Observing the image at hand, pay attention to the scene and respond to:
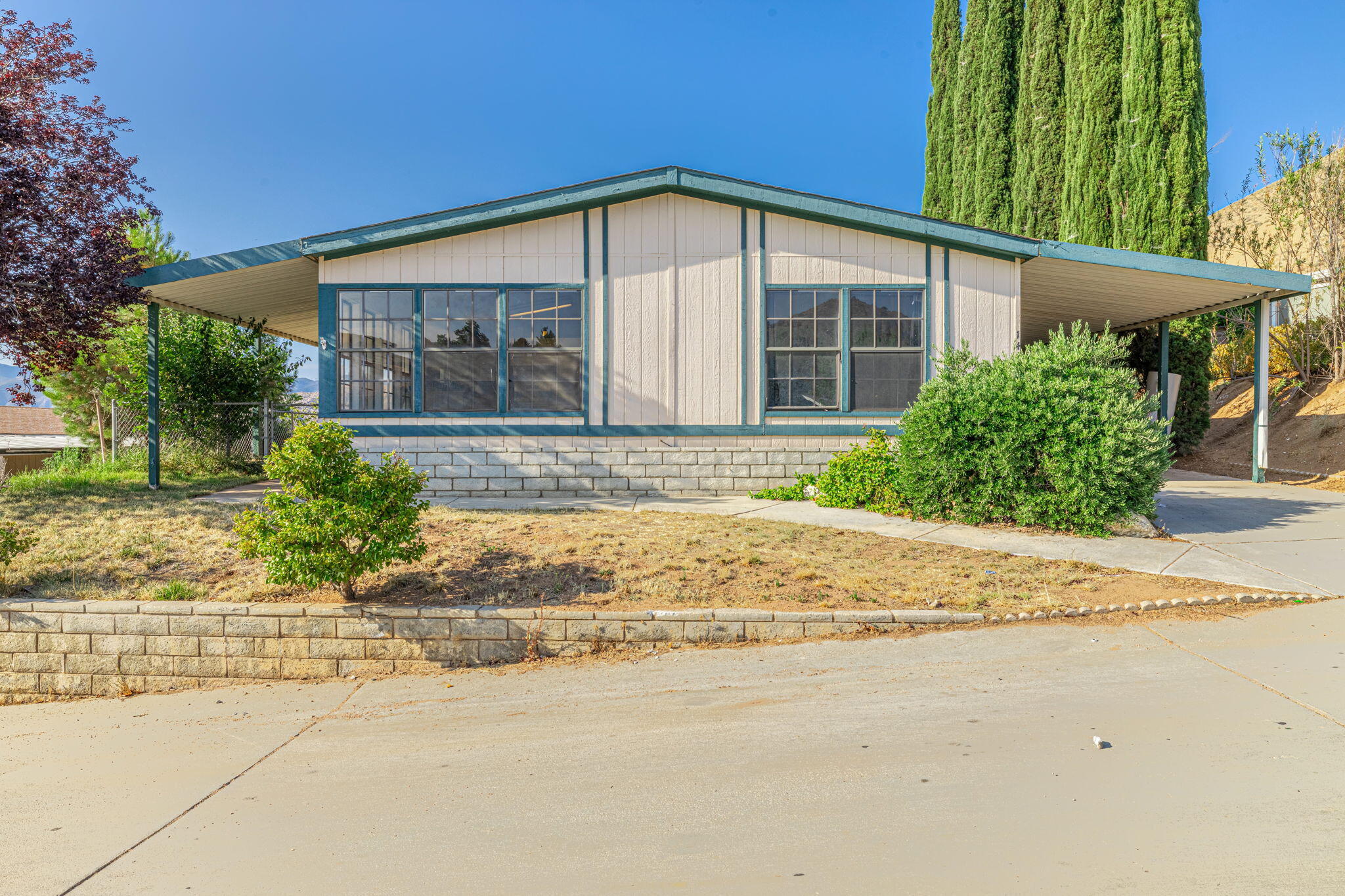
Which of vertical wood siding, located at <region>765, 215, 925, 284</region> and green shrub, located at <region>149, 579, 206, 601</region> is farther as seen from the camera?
vertical wood siding, located at <region>765, 215, 925, 284</region>

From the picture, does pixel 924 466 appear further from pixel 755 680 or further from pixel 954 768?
pixel 954 768

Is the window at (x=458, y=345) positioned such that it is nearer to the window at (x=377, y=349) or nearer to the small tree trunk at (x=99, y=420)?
the window at (x=377, y=349)

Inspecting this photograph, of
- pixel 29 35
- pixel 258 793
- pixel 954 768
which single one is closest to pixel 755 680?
pixel 954 768

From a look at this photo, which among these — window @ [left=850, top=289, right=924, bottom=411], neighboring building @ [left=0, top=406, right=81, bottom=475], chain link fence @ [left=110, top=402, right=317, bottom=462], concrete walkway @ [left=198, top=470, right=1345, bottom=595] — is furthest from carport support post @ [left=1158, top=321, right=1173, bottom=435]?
neighboring building @ [left=0, top=406, right=81, bottom=475]

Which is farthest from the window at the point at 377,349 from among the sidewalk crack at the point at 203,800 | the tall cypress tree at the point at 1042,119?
the tall cypress tree at the point at 1042,119

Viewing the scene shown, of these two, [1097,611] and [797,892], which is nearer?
[797,892]

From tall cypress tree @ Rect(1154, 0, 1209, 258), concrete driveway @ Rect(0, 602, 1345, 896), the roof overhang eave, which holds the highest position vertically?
tall cypress tree @ Rect(1154, 0, 1209, 258)

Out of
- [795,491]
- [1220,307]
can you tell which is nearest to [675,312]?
[795,491]

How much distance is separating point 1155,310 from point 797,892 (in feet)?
48.3

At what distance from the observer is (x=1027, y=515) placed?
7902mm

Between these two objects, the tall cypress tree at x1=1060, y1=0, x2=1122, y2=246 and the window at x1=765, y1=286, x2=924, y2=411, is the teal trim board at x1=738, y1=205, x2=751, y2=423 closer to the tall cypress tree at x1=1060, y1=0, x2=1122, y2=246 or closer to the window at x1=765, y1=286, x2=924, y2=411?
the window at x1=765, y1=286, x2=924, y2=411

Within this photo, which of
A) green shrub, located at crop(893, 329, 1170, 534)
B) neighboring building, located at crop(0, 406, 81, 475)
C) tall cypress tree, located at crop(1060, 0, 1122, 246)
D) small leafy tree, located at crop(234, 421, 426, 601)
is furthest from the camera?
neighboring building, located at crop(0, 406, 81, 475)

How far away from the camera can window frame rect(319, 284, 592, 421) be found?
10.7 meters

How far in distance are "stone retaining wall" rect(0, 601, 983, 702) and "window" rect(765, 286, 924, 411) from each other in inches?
227
